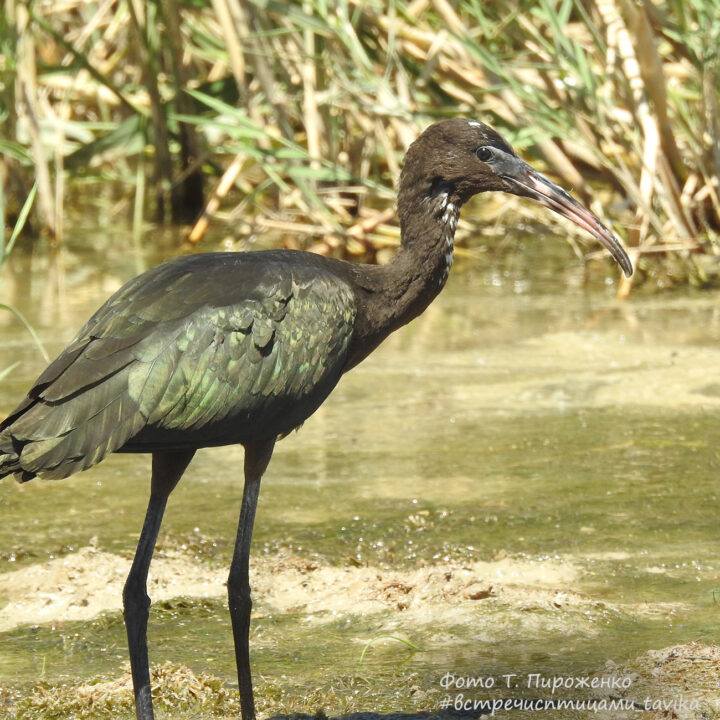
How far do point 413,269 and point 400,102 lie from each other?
347 centimetres

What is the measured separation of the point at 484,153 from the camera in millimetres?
4051

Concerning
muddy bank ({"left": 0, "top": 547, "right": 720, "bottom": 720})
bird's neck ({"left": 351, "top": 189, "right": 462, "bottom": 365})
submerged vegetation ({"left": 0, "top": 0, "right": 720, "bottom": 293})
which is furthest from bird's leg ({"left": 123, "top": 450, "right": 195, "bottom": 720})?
submerged vegetation ({"left": 0, "top": 0, "right": 720, "bottom": 293})

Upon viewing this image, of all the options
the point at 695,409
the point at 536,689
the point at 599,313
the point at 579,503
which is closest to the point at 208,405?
the point at 536,689

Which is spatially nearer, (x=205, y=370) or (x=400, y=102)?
(x=205, y=370)

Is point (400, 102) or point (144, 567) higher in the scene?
point (400, 102)

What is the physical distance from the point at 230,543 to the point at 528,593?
3.31 ft

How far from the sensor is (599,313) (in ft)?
23.6

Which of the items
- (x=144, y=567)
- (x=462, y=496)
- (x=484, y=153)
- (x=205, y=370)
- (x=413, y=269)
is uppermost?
(x=484, y=153)

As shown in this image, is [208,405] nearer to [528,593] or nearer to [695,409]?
[528,593]

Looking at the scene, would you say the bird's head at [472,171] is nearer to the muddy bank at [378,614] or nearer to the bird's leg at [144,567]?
the muddy bank at [378,614]

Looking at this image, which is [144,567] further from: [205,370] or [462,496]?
[462,496]

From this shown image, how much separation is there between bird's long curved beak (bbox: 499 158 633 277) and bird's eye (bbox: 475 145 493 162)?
5cm

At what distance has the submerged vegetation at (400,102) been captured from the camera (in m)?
7.05

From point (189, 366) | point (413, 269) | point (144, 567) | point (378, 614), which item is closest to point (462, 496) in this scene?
point (378, 614)
